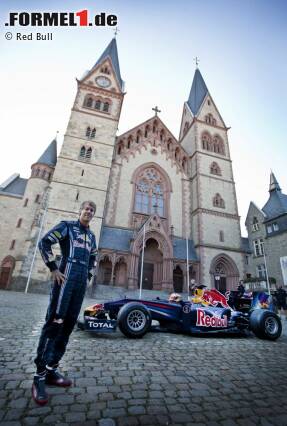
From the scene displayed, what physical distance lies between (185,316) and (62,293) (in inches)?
167

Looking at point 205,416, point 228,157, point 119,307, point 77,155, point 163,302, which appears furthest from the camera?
point 228,157

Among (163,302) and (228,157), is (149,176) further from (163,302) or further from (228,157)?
(163,302)

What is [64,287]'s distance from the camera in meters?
2.63

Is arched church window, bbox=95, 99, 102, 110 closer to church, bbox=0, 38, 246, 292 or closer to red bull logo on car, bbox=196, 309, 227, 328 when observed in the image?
church, bbox=0, 38, 246, 292

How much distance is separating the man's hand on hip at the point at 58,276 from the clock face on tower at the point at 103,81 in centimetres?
2951

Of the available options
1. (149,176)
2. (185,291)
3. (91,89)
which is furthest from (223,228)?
(91,89)

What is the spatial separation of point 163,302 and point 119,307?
1.18 meters

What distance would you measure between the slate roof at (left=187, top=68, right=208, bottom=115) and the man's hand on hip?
33071 millimetres

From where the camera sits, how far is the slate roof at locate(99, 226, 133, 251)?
19.4 metres

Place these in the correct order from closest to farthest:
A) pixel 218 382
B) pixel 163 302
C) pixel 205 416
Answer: pixel 205 416
pixel 218 382
pixel 163 302

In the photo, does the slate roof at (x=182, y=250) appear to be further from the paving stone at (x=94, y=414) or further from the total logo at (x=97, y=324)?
the paving stone at (x=94, y=414)

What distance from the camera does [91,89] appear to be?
2603cm

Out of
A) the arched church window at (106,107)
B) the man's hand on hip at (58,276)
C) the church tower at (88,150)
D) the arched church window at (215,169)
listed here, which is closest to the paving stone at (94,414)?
the man's hand on hip at (58,276)

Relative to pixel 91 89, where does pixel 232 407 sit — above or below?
below
